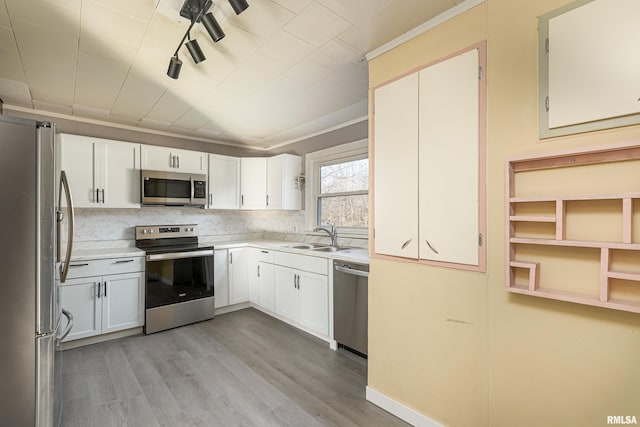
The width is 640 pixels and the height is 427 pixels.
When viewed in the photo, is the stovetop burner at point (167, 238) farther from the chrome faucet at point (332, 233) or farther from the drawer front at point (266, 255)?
the chrome faucet at point (332, 233)

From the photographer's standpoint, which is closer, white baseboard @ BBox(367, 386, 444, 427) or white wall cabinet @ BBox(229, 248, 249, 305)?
white baseboard @ BBox(367, 386, 444, 427)

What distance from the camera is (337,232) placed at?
3670 millimetres

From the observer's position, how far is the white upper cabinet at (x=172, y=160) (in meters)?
3.56

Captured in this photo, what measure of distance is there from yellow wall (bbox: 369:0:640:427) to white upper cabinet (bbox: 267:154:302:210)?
A: 2.40 metres

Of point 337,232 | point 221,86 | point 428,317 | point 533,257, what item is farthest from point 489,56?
point 337,232

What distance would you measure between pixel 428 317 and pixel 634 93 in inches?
54.4

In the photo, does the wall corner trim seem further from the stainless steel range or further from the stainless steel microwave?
the stainless steel range

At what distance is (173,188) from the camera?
367 cm

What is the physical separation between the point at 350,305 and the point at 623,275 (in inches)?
75.5

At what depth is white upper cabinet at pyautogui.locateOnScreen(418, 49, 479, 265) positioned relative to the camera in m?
1.59

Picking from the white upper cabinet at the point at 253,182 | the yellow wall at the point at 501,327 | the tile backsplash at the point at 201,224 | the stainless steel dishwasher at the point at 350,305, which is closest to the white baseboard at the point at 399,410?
the yellow wall at the point at 501,327

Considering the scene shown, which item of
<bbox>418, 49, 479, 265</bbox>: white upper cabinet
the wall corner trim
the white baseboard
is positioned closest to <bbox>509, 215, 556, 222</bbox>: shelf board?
<bbox>418, 49, 479, 265</bbox>: white upper cabinet

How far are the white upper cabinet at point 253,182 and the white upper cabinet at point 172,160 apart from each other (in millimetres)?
570

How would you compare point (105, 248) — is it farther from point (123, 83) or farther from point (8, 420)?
point (8, 420)
